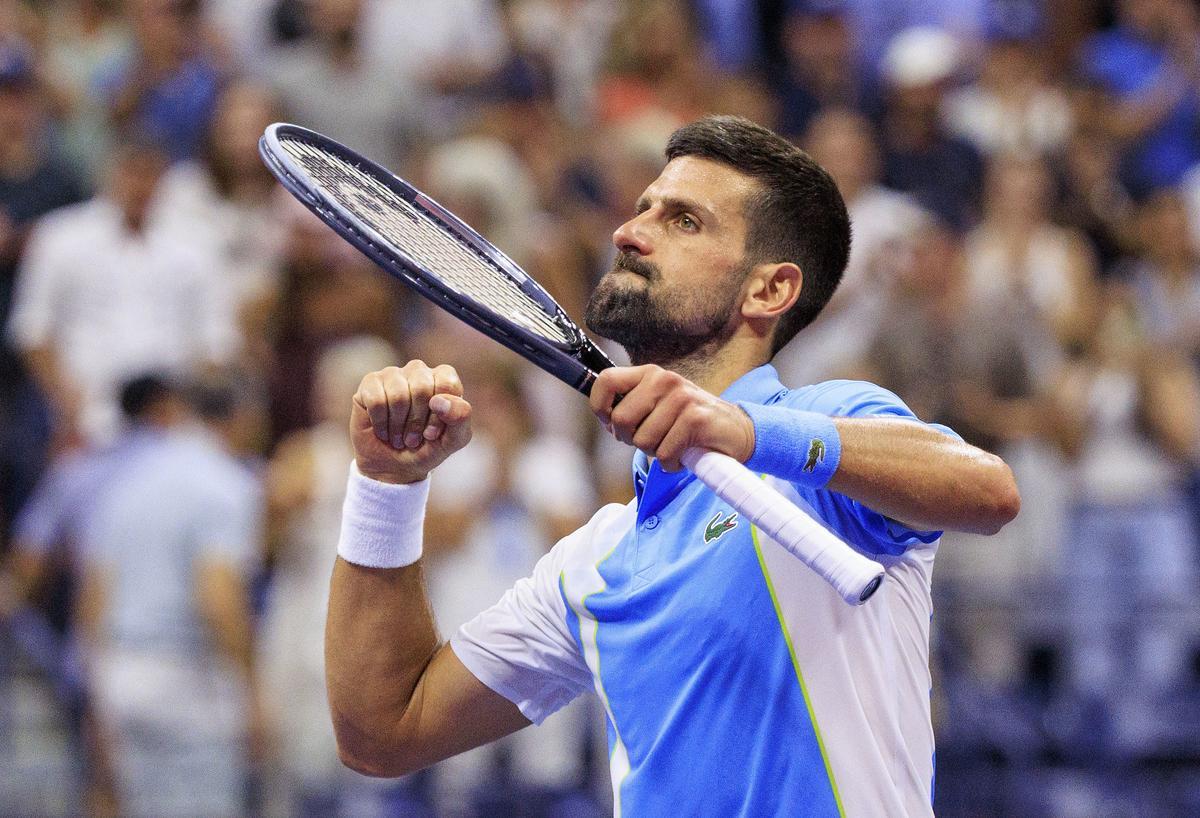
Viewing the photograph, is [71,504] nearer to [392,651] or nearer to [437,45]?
[437,45]

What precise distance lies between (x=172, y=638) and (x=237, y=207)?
2.69 metres

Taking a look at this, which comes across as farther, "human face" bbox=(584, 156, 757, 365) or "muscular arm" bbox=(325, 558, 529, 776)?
"muscular arm" bbox=(325, 558, 529, 776)

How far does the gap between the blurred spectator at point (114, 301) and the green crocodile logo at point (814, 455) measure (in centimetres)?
601

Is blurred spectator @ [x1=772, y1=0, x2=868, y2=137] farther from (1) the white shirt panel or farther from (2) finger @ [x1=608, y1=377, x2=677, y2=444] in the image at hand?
(2) finger @ [x1=608, y1=377, x2=677, y2=444]

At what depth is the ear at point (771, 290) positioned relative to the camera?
3650 mm

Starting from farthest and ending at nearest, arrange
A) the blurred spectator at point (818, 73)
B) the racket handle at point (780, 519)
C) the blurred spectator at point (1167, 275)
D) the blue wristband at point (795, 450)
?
the blurred spectator at point (818, 73) → the blurred spectator at point (1167, 275) → the blue wristband at point (795, 450) → the racket handle at point (780, 519)

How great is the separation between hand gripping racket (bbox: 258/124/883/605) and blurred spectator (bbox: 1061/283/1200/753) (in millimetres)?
4760

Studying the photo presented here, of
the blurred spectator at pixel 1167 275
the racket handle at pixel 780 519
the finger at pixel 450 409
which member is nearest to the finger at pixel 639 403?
the racket handle at pixel 780 519

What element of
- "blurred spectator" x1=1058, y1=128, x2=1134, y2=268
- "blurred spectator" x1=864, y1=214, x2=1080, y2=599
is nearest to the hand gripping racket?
"blurred spectator" x1=864, y1=214, x2=1080, y2=599

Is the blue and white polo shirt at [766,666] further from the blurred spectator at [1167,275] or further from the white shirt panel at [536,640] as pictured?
the blurred spectator at [1167,275]

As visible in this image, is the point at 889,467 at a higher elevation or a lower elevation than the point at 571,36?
lower

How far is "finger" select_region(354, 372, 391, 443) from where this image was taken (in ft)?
11.4

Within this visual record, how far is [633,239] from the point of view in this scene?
11.9 feet

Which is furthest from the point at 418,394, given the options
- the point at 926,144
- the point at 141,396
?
the point at 926,144
